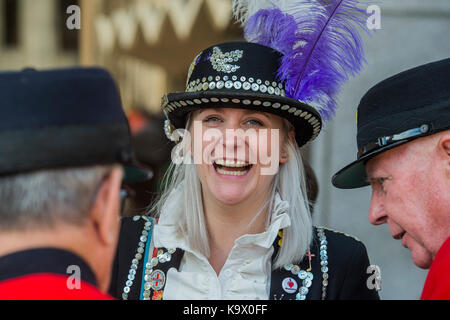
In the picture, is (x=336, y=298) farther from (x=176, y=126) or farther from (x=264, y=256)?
(x=176, y=126)

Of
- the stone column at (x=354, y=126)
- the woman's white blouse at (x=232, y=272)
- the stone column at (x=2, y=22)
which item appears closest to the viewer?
the woman's white blouse at (x=232, y=272)

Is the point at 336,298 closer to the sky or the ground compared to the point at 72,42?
closer to the ground

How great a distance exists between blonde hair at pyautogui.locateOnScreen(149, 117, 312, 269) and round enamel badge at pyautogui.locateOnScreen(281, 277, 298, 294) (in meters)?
0.09

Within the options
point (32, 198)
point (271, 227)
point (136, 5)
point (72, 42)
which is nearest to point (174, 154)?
point (271, 227)

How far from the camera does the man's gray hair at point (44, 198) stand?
127 cm

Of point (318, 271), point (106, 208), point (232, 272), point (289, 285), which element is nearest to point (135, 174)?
point (106, 208)

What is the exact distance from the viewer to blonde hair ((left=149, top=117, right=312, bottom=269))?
2525 millimetres

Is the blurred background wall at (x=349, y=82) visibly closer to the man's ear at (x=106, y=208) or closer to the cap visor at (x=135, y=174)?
the cap visor at (x=135, y=174)

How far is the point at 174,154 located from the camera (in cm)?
280

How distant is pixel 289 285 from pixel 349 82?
2.23 m

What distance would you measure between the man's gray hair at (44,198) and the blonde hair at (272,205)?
49.7 inches

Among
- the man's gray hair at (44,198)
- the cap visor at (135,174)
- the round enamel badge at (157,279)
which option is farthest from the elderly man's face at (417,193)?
the man's gray hair at (44,198)

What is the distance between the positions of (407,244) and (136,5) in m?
7.82

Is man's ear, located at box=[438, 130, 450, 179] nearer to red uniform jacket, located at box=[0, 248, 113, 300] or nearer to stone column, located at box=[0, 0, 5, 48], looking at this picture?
red uniform jacket, located at box=[0, 248, 113, 300]
